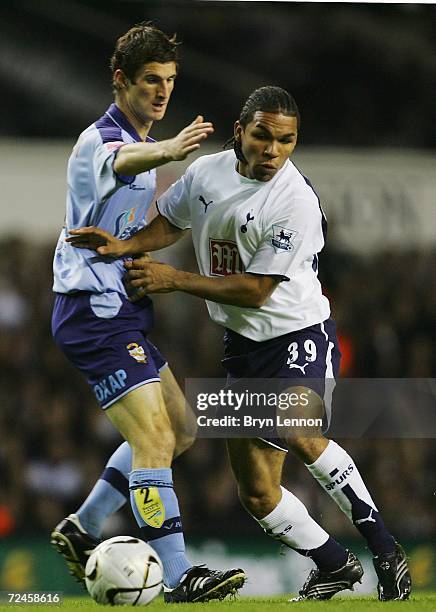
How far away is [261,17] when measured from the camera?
5.53 metres

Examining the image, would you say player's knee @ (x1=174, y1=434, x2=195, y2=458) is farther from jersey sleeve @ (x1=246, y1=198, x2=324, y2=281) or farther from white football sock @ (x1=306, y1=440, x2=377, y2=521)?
jersey sleeve @ (x1=246, y1=198, x2=324, y2=281)

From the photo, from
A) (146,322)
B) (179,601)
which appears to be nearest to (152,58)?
(146,322)

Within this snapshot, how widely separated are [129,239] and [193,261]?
3.61 feet

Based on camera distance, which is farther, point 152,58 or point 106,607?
point 152,58

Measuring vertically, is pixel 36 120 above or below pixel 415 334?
above

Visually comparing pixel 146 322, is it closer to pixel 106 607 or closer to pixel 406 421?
pixel 106 607

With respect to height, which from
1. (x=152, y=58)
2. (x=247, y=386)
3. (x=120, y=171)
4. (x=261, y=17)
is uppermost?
(x=261, y=17)

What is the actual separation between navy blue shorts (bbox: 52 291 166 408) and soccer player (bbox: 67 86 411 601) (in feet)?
0.61

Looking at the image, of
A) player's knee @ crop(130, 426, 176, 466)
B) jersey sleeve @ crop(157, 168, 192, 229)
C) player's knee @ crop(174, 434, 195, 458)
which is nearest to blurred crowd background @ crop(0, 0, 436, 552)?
jersey sleeve @ crop(157, 168, 192, 229)

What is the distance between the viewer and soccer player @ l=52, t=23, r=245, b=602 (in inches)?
157

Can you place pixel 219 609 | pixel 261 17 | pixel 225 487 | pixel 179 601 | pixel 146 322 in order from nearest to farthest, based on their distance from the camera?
1. pixel 219 609
2. pixel 179 601
3. pixel 146 322
4. pixel 261 17
5. pixel 225 487

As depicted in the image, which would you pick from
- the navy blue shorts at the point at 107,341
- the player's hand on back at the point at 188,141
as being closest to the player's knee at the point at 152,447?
the navy blue shorts at the point at 107,341

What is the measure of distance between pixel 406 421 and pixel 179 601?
2221 millimetres

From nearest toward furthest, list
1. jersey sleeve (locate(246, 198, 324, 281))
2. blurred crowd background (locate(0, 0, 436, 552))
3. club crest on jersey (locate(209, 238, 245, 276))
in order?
jersey sleeve (locate(246, 198, 324, 281)) < club crest on jersey (locate(209, 238, 245, 276)) < blurred crowd background (locate(0, 0, 436, 552))
